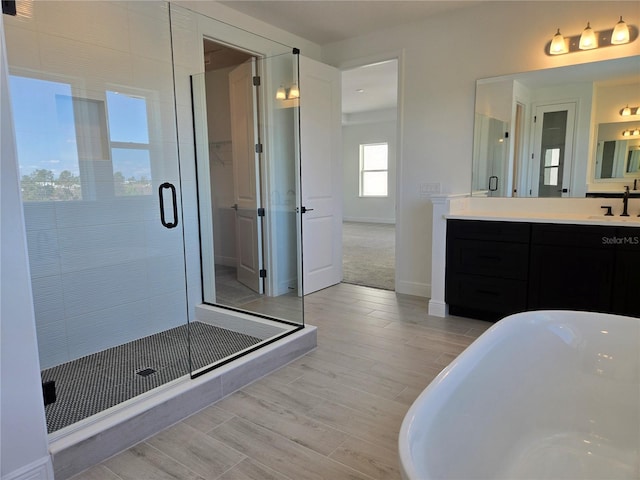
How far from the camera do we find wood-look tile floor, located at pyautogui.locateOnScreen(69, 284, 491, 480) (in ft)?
5.51

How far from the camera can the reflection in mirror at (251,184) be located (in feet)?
11.7

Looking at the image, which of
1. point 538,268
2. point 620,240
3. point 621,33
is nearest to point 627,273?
point 620,240

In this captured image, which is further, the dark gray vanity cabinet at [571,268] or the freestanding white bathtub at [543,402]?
the dark gray vanity cabinet at [571,268]

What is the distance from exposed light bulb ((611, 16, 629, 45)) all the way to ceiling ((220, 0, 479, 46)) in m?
1.10

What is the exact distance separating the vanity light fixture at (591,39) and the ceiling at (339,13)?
776 mm

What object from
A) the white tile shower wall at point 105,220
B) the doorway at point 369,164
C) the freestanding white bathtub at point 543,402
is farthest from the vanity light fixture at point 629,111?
the doorway at point 369,164

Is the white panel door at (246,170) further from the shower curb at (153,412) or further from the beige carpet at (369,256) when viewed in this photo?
the shower curb at (153,412)

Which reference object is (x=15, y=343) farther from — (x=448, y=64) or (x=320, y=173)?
(x=448, y=64)

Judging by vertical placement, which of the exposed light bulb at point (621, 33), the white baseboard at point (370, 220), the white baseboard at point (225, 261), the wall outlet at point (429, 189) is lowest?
the white baseboard at point (370, 220)

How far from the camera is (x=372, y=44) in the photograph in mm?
4203

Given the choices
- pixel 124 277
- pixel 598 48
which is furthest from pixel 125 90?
pixel 598 48

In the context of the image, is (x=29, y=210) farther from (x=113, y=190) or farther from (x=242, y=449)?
(x=242, y=449)

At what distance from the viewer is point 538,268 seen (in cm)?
303

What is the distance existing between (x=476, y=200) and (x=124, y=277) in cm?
303
